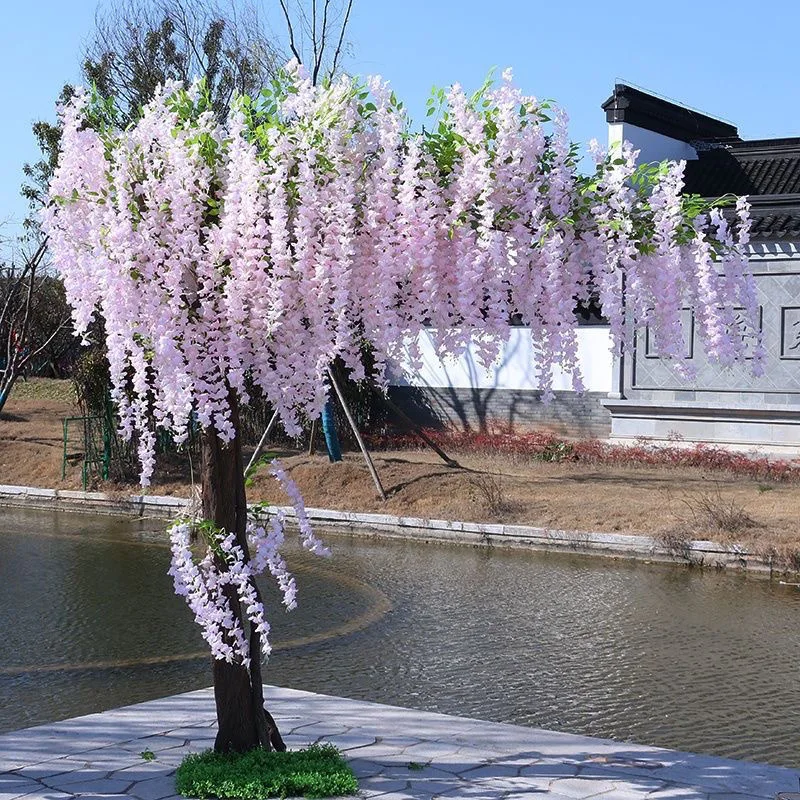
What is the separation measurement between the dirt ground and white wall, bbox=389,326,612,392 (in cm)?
256

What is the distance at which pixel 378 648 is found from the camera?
10281 millimetres

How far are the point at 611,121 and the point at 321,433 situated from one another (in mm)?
7968

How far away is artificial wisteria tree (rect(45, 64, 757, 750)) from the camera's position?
19.1ft

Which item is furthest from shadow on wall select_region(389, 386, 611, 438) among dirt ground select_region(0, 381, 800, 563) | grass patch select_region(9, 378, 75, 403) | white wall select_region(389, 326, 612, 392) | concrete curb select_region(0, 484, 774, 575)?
grass patch select_region(9, 378, 75, 403)

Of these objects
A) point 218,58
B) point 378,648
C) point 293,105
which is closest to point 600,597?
point 378,648

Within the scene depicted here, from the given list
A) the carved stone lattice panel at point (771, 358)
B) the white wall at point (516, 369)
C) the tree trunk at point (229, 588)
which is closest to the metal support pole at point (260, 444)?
the tree trunk at point (229, 588)

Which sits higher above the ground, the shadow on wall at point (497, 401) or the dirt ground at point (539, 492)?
the shadow on wall at point (497, 401)

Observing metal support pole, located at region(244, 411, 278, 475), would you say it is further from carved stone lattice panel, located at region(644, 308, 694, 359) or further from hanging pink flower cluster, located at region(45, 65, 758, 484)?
carved stone lattice panel, located at region(644, 308, 694, 359)

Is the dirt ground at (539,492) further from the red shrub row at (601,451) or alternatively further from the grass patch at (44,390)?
the grass patch at (44,390)

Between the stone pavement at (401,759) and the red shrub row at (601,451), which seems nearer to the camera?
the stone pavement at (401,759)

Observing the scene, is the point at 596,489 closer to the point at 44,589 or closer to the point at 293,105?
the point at 44,589

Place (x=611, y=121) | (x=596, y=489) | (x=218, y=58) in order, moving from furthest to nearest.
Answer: (x=218, y=58) < (x=611, y=121) < (x=596, y=489)

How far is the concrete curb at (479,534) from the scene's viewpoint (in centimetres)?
1444

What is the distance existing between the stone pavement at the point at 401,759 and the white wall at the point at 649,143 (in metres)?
16.6
